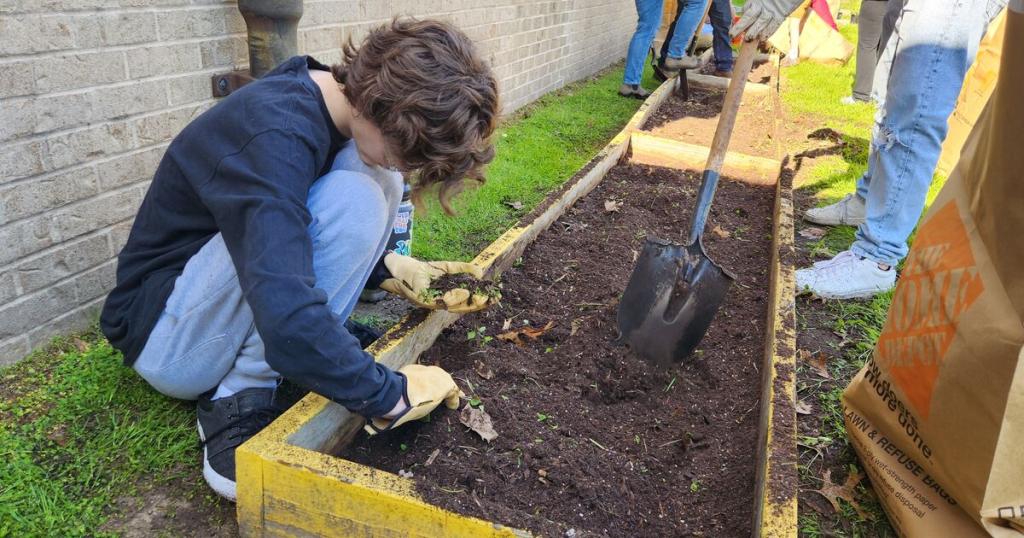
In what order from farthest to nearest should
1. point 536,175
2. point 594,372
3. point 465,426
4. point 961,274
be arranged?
point 536,175 < point 594,372 < point 465,426 < point 961,274

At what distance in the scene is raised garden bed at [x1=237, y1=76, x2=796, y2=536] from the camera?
4.81ft

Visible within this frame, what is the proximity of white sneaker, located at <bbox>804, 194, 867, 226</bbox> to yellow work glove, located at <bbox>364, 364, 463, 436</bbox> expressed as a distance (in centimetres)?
287

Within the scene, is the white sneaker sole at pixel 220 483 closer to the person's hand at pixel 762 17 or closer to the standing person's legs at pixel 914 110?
the person's hand at pixel 762 17

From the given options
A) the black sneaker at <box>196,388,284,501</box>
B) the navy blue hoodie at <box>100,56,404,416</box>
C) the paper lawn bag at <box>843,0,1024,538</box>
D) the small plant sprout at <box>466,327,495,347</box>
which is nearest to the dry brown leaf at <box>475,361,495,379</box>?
the small plant sprout at <box>466,327,495,347</box>

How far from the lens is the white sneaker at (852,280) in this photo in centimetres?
308

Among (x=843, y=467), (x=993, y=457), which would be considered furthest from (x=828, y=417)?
(x=993, y=457)

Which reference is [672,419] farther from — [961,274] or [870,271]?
[870,271]

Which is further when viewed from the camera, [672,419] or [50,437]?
[672,419]

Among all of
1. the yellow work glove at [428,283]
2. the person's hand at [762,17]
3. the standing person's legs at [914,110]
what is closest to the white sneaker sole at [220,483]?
the yellow work glove at [428,283]

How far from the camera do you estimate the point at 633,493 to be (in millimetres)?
1794

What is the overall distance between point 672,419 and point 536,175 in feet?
8.49

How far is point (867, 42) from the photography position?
641cm

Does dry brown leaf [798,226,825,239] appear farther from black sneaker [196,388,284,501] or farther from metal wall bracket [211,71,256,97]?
black sneaker [196,388,284,501]

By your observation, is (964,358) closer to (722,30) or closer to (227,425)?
(227,425)
